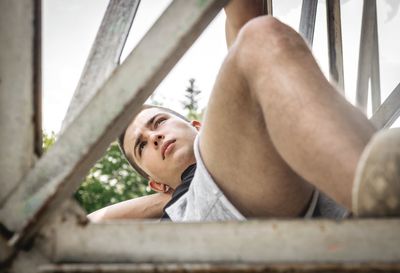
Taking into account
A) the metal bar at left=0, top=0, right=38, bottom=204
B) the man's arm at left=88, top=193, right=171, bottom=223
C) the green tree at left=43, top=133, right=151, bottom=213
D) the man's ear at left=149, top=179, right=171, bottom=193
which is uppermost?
the metal bar at left=0, top=0, right=38, bottom=204

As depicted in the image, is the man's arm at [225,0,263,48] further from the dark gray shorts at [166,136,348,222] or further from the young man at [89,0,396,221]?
the dark gray shorts at [166,136,348,222]

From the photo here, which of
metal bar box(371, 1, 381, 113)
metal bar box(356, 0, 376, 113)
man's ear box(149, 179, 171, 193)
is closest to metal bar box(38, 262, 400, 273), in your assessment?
man's ear box(149, 179, 171, 193)

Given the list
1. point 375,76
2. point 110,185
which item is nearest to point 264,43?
point 375,76

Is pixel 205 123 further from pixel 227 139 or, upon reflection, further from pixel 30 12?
pixel 30 12

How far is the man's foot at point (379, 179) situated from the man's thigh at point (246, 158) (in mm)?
400

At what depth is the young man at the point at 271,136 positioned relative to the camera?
761 mm

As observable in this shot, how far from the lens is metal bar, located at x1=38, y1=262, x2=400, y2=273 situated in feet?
2.11

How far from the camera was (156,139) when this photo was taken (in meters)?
2.07

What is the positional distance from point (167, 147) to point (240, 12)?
2.38 ft

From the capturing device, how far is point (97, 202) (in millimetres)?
12195

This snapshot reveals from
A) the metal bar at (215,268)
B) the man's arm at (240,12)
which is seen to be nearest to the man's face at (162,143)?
the man's arm at (240,12)

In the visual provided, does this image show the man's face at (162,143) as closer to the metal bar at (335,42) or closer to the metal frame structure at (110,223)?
the metal bar at (335,42)

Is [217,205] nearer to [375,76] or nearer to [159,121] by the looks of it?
[159,121]

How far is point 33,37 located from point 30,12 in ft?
0.17
